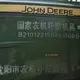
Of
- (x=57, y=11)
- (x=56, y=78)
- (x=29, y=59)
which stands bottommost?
(x=56, y=78)

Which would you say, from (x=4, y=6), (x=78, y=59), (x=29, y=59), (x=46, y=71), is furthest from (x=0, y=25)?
(x=78, y=59)

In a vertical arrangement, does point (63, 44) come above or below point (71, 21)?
below

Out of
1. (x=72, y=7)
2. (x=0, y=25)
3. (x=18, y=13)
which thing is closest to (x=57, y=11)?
(x=72, y=7)

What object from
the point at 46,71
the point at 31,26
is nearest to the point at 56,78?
the point at 46,71

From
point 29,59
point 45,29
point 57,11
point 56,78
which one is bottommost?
point 56,78

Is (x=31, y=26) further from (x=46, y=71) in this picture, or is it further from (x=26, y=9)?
(x=46, y=71)

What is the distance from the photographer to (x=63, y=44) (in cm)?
478

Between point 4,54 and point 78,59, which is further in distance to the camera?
point 78,59

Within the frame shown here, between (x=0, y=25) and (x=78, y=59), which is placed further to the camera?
(x=78, y=59)

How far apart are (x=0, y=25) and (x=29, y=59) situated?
27.3 inches

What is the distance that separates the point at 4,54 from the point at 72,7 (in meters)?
1.36

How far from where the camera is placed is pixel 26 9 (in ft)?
15.1

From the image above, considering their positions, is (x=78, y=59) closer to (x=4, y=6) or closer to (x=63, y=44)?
(x=63, y=44)

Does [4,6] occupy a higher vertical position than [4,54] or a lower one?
higher
